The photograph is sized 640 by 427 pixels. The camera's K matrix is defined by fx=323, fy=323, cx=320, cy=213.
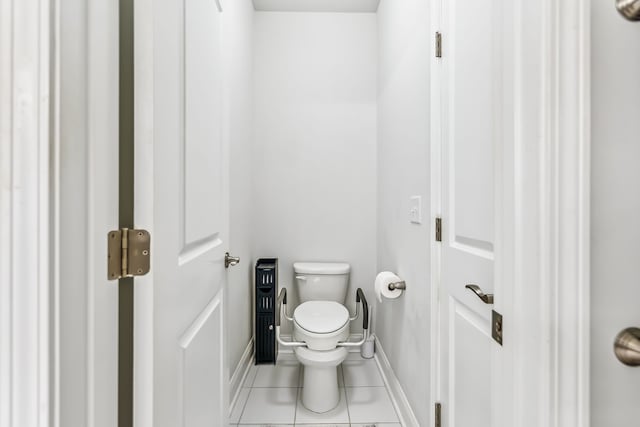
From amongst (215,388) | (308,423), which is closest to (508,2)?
(215,388)

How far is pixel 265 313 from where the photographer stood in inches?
84.7

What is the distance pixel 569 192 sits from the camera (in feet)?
1.70

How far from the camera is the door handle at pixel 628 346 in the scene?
0.49 metres

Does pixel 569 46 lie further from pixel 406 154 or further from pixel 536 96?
pixel 406 154

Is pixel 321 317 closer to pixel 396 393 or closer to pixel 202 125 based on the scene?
pixel 396 393

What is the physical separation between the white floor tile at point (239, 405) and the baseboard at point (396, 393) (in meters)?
0.81

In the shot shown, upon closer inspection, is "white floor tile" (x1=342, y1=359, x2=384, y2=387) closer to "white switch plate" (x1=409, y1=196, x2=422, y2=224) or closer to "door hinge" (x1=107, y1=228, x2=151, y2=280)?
"white switch plate" (x1=409, y1=196, x2=422, y2=224)

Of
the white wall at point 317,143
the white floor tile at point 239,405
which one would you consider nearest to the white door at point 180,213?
the white floor tile at point 239,405

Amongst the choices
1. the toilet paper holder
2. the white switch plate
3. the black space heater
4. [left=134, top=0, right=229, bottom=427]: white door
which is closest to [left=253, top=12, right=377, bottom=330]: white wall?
the black space heater

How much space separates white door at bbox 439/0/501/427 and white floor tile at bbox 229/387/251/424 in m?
1.03

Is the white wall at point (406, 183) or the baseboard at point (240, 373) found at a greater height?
the white wall at point (406, 183)

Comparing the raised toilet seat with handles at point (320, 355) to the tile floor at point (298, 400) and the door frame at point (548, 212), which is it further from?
the door frame at point (548, 212)

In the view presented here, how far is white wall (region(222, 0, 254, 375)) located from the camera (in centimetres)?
171
